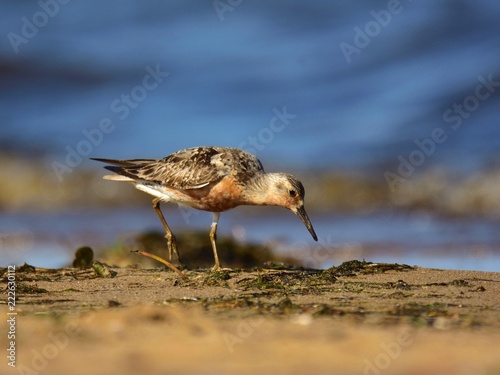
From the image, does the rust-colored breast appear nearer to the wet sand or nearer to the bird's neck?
the bird's neck

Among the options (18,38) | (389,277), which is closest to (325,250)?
(389,277)

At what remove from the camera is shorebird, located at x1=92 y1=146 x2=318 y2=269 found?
8352mm

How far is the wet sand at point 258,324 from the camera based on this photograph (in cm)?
346

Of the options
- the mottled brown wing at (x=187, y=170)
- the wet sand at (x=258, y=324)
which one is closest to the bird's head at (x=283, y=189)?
the mottled brown wing at (x=187, y=170)

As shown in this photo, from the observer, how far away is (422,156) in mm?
17969

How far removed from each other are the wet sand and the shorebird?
175cm

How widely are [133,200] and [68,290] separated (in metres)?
11.9

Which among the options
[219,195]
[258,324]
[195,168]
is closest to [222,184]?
[219,195]

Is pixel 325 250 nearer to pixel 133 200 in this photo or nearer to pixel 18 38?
pixel 133 200

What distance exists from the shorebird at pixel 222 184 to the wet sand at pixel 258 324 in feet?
5.75

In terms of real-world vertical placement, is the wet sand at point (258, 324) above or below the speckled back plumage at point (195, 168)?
below

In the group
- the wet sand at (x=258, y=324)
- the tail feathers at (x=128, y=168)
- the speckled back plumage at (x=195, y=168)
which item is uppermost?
the tail feathers at (x=128, y=168)

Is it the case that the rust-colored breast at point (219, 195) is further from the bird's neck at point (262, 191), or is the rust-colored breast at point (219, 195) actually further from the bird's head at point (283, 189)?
the bird's head at point (283, 189)

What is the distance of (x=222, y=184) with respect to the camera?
27.3 ft
